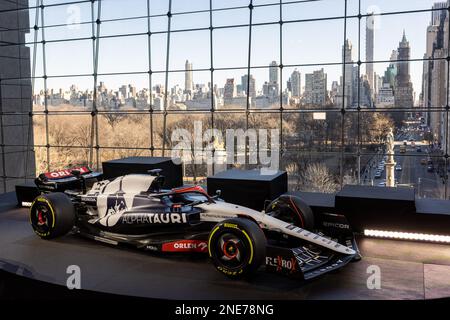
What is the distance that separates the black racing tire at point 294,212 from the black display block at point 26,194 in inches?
144

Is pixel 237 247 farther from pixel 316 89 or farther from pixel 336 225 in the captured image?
pixel 316 89

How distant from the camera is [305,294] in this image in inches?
149

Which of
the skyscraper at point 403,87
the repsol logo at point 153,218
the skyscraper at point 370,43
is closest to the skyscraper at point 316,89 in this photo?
the skyscraper at point 370,43

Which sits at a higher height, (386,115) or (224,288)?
(386,115)

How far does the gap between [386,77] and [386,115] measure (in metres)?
1.10

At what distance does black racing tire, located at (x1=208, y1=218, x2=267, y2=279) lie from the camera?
3.98 meters

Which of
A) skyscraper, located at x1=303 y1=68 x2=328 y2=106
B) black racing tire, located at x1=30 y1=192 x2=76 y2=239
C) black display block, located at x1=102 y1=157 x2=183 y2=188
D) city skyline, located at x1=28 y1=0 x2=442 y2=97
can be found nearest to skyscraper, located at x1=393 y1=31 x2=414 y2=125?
city skyline, located at x1=28 y1=0 x2=442 y2=97

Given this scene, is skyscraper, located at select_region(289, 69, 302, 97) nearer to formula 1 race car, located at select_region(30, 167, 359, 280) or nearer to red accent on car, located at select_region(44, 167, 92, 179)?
red accent on car, located at select_region(44, 167, 92, 179)

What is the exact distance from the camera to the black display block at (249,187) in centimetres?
564

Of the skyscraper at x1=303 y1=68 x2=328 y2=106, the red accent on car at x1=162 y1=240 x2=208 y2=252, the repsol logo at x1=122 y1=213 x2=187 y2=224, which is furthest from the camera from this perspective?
the skyscraper at x1=303 y1=68 x2=328 y2=106

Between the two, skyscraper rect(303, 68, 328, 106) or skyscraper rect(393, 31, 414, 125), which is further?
skyscraper rect(303, 68, 328, 106)

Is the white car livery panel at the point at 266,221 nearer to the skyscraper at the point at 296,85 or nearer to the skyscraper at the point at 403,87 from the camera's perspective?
the skyscraper at the point at 403,87
